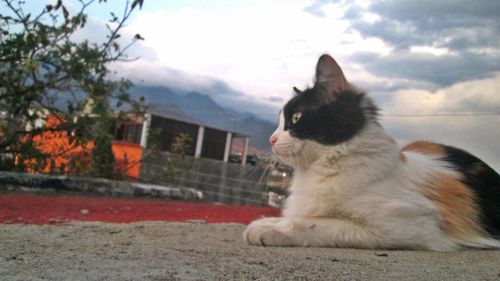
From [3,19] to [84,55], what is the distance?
130 cm

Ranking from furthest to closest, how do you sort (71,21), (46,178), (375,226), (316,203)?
1. (46,178)
2. (71,21)
3. (316,203)
4. (375,226)

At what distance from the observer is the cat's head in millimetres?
2658

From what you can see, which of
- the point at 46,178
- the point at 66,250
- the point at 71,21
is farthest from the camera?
the point at 46,178

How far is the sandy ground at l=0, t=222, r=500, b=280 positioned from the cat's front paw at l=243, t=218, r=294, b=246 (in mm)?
108

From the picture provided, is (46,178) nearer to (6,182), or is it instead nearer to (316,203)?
(6,182)

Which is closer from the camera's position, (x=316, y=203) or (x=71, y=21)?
(x=316, y=203)

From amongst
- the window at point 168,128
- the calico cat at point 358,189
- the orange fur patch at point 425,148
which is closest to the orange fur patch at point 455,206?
the calico cat at point 358,189

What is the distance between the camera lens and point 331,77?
283cm

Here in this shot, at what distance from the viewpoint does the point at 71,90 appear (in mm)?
6426

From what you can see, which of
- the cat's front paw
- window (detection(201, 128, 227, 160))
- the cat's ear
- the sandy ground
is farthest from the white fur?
window (detection(201, 128, 227, 160))

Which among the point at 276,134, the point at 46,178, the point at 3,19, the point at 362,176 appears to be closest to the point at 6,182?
the point at 46,178

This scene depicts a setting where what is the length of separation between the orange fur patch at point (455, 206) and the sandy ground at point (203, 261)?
0.61 ft

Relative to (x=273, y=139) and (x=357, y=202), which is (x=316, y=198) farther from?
(x=273, y=139)

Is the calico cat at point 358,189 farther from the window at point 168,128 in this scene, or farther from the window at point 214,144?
the window at point 214,144
